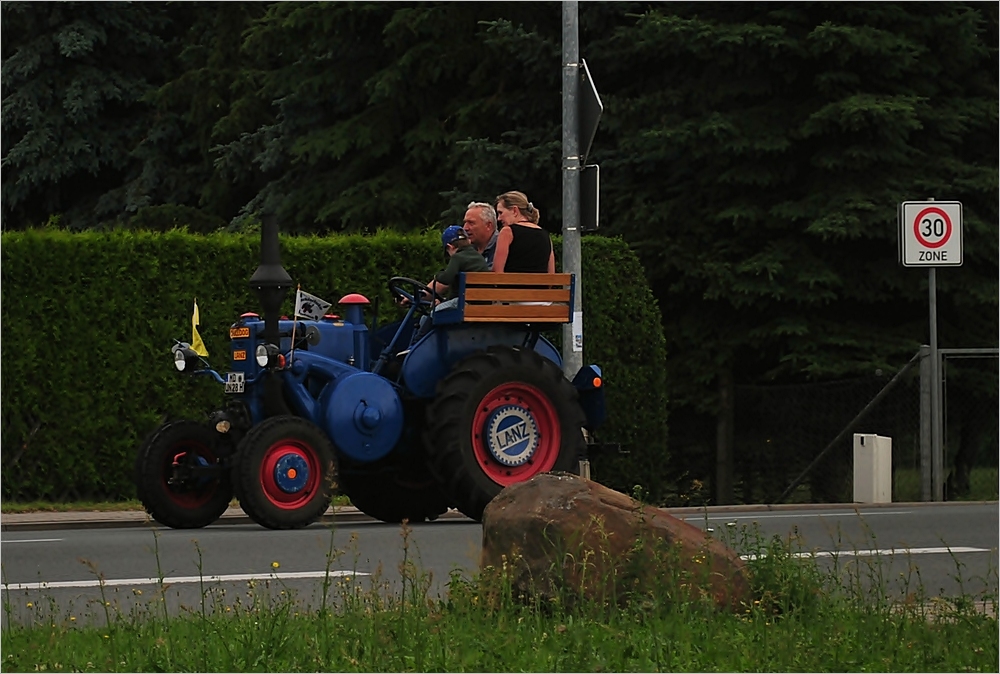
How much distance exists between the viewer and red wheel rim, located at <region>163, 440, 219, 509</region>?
525 inches

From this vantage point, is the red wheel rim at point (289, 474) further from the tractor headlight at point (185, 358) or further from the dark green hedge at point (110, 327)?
the dark green hedge at point (110, 327)

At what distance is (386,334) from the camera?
14430 mm

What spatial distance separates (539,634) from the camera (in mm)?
7332

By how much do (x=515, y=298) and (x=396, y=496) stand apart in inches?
84.5

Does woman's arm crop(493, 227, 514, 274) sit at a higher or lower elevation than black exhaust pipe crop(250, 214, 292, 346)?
higher

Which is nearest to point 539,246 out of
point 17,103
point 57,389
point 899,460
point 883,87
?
point 57,389

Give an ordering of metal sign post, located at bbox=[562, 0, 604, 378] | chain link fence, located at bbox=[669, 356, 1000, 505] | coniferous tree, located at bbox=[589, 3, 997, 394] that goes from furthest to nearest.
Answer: coniferous tree, located at bbox=[589, 3, 997, 394], chain link fence, located at bbox=[669, 356, 1000, 505], metal sign post, located at bbox=[562, 0, 604, 378]

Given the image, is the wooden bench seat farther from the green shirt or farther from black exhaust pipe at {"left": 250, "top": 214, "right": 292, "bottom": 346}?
black exhaust pipe at {"left": 250, "top": 214, "right": 292, "bottom": 346}

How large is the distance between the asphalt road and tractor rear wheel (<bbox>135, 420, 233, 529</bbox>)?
6.1 inches

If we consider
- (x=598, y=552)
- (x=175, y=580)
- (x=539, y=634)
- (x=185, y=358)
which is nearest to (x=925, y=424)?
(x=185, y=358)

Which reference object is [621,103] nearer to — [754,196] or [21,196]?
[754,196]

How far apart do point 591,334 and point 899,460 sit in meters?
4.13

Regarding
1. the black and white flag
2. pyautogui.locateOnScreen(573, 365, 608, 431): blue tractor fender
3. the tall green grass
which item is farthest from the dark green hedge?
the tall green grass

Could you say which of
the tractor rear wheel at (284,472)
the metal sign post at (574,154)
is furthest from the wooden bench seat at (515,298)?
the metal sign post at (574,154)
